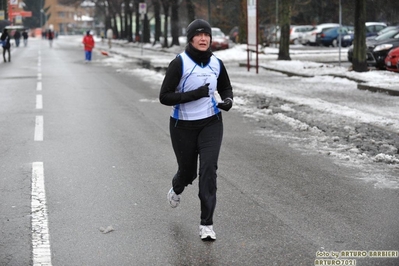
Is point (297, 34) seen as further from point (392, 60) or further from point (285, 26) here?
point (392, 60)

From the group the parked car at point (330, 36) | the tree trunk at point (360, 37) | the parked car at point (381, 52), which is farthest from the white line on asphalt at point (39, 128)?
the parked car at point (330, 36)

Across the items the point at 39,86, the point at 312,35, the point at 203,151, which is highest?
the point at 312,35

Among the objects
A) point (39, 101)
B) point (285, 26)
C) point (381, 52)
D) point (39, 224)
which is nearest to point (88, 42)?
point (285, 26)

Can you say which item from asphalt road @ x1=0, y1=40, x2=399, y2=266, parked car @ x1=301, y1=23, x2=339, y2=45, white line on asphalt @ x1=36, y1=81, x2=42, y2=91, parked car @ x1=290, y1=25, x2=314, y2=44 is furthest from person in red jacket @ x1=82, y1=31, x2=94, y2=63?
parked car @ x1=290, y1=25, x2=314, y2=44

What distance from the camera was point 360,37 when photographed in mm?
22859

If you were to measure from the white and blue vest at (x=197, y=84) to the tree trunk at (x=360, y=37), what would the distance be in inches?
689

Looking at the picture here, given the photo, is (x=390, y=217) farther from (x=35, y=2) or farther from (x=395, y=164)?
(x=35, y=2)

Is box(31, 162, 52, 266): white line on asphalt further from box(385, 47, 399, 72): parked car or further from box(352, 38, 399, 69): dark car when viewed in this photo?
box(352, 38, 399, 69): dark car

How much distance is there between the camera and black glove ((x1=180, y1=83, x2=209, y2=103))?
5824mm

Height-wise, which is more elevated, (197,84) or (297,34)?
(297,34)

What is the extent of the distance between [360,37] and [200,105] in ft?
58.2

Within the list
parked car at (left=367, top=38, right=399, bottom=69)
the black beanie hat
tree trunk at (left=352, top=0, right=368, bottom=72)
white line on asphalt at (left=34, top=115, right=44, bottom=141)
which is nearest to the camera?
the black beanie hat

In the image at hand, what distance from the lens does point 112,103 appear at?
16.4 m

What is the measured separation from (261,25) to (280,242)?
4297cm
